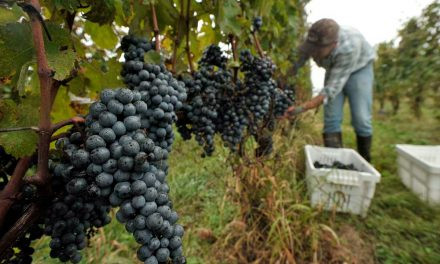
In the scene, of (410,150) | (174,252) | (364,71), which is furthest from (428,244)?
(174,252)

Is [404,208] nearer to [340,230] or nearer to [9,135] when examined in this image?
[340,230]

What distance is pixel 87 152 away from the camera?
1.76 ft

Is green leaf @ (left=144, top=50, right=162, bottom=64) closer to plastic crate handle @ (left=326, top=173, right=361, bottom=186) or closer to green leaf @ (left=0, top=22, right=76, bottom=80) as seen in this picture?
green leaf @ (left=0, top=22, right=76, bottom=80)

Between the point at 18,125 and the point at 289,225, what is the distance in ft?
6.90

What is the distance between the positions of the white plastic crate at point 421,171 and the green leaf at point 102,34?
2923 mm

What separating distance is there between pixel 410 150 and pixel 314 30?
184 centimetres

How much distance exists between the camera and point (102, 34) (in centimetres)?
120

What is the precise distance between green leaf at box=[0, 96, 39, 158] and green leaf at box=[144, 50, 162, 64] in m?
0.32

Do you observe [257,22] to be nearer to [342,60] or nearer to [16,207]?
[16,207]

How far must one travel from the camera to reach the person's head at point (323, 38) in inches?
127

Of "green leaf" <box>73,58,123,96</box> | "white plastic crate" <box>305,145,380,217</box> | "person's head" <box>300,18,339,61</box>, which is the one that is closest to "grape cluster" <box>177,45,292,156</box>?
"green leaf" <box>73,58,123,96</box>

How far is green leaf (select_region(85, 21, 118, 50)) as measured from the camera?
1164mm

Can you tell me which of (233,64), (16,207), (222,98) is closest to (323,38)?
(233,64)

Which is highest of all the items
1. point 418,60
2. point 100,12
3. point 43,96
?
point 418,60
